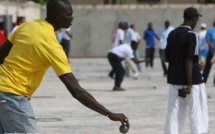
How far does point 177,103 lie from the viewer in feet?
33.9

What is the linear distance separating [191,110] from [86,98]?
399 cm

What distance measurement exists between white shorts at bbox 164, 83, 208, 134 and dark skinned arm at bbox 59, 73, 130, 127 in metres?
3.92

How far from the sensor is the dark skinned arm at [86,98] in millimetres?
6422

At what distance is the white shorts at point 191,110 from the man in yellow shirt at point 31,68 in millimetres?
3850

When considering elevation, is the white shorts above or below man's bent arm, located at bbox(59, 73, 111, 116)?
below

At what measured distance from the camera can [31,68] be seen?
260 inches

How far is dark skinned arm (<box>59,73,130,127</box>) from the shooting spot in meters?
6.42

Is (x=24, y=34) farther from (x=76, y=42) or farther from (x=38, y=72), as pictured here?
(x=76, y=42)

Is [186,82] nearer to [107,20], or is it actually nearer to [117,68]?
[117,68]

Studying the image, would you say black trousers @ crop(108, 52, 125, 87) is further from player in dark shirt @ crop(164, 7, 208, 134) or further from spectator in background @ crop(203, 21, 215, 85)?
player in dark shirt @ crop(164, 7, 208, 134)

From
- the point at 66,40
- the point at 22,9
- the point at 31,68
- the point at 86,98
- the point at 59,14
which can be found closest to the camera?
the point at 86,98

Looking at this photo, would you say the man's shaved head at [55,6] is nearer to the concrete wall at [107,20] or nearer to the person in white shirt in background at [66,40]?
the person in white shirt in background at [66,40]

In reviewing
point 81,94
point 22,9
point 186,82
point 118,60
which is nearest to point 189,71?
point 186,82

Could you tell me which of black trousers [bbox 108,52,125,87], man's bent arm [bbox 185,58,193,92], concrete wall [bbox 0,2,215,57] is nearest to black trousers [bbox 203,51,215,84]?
black trousers [bbox 108,52,125,87]
